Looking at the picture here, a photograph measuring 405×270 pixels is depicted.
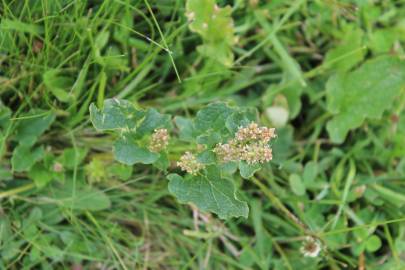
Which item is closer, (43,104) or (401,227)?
(43,104)

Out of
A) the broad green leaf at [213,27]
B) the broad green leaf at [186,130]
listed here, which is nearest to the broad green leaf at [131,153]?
the broad green leaf at [186,130]

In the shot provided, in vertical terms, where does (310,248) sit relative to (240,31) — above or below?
below

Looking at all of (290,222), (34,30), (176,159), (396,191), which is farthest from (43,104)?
(396,191)

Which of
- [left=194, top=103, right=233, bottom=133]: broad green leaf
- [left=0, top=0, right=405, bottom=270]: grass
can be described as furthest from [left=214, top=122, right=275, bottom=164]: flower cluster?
[left=0, top=0, right=405, bottom=270]: grass

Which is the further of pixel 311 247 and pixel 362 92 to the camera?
pixel 362 92

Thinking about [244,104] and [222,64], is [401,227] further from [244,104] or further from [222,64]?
[222,64]

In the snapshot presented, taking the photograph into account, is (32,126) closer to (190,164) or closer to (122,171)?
(122,171)

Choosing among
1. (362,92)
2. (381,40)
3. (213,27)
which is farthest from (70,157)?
(381,40)

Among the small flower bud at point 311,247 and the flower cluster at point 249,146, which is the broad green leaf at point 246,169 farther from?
the small flower bud at point 311,247
